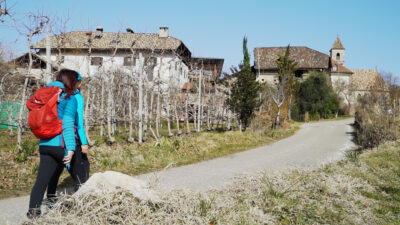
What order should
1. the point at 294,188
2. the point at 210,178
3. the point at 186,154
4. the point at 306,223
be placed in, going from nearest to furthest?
the point at 306,223, the point at 294,188, the point at 210,178, the point at 186,154

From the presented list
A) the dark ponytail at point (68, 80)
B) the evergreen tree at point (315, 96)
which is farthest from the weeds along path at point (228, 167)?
the evergreen tree at point (315, 96)

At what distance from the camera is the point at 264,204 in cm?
464

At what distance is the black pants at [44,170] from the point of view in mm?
3559

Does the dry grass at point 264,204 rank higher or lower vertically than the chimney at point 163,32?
lower

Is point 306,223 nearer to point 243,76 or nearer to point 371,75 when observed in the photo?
point 243,76

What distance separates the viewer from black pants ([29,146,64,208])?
3559 mm

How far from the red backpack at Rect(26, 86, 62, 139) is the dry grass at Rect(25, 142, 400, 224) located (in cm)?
76

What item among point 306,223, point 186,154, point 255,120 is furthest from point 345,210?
point 255,120

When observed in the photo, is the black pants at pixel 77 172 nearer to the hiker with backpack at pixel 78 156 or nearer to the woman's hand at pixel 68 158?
the hiker with backpack at pixel 78 156

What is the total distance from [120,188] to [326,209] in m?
2.95

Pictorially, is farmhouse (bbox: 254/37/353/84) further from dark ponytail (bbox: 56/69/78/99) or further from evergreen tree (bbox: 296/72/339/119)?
dark ponytail (bbox: 56/69/78/99)

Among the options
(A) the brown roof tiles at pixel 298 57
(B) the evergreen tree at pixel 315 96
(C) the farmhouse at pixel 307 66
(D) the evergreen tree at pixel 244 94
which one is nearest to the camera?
(D) the evergreen tree at pixel 244 94

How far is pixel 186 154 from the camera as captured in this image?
10609mm

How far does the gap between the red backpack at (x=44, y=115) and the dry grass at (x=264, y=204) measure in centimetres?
76
